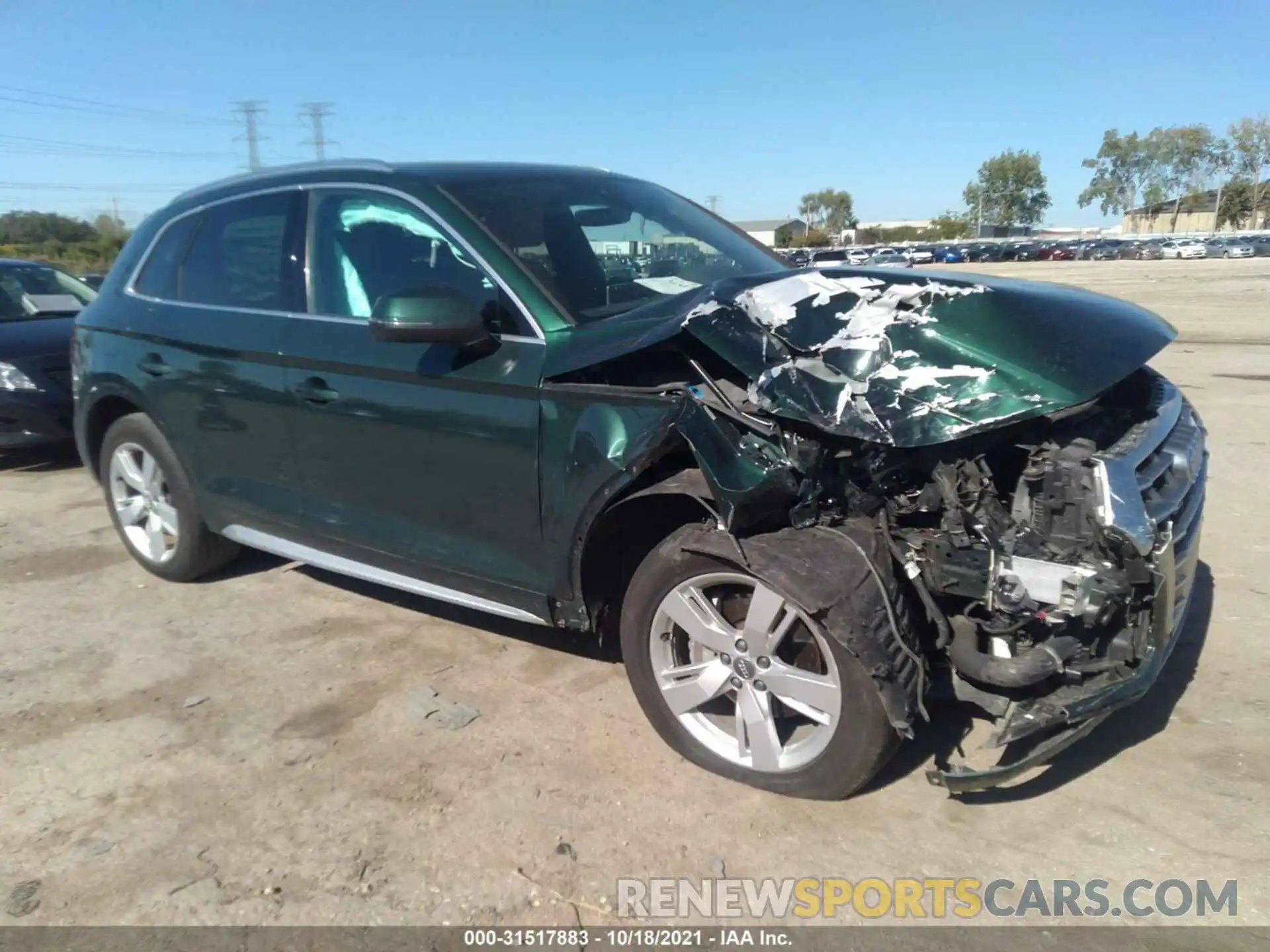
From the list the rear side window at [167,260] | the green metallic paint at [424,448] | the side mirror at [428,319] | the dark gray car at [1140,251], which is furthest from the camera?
the dark gray car at [1140,251]

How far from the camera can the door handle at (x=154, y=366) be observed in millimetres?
4441

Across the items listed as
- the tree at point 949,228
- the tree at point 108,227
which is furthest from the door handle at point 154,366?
the tree at point 949,228

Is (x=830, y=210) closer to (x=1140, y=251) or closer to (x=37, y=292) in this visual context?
(x=1140, y=251)

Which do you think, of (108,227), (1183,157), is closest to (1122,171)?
(1183,157)

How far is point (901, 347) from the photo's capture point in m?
2.75

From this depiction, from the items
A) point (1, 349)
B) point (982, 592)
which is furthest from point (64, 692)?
point (1, 349)

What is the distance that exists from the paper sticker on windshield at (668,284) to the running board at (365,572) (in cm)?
134

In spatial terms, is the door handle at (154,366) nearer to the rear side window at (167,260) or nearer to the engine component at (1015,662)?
the rear side window at (167,260)

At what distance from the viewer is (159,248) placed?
4.71 meters

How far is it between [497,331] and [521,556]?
2.59ft

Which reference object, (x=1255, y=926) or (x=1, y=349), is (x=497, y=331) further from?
(x=1, y=349)

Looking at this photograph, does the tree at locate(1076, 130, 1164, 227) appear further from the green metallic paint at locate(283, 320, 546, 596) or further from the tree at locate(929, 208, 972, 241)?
the green metallic paint at locate(283, 320, 546, 596)

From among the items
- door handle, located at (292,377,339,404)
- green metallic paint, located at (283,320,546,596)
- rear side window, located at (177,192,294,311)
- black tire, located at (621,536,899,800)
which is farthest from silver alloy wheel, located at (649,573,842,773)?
rear side window, located at (177,192,294,311)

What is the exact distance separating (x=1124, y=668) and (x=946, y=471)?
28.0 inches
